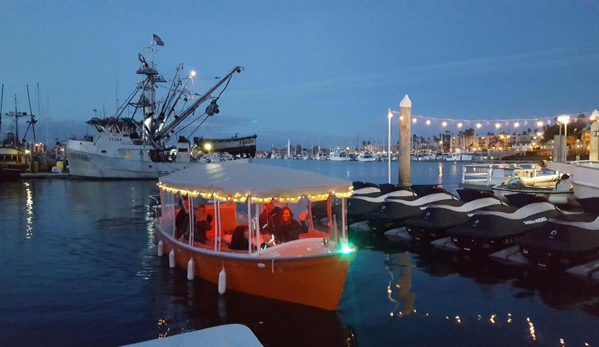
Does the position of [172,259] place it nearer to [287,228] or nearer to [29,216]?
[287,228]

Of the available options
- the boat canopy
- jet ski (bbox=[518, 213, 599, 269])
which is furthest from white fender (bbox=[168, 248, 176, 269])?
jet ski (bbox=[518, 213, 599, 269])

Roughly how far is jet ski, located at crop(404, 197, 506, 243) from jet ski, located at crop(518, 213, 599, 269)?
124 inches

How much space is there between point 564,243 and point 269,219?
7.57 meters

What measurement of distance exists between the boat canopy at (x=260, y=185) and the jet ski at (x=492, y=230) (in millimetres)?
5406

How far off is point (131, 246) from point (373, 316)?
11.2 meters

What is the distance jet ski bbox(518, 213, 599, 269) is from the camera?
12.2m

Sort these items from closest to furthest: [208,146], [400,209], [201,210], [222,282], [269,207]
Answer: [222,282]
[269,207]
[201,210]
[400,209]
[208,146]

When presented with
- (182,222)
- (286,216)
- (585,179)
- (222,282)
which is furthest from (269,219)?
(585,179)

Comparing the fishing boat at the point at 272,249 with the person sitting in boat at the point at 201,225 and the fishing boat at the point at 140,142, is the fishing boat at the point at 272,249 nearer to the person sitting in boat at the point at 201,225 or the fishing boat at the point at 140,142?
the person sitting in boat at the point at 201,225

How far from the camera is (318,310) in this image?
996 cm

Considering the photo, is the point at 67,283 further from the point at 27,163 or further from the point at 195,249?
the point at 27,163

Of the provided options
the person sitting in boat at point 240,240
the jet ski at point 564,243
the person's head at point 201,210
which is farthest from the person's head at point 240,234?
the jet ski at point 564,243

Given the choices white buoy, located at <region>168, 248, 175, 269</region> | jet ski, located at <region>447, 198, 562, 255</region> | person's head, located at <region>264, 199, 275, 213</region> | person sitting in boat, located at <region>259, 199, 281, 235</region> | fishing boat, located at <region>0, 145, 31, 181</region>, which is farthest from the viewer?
fishing boat, located at <region>0, 145, 31, 181</region>

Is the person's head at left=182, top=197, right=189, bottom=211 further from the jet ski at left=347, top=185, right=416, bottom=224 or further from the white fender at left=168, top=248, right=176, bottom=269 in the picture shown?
the jet ski at left=347, top=185, right=416, bottom=224
